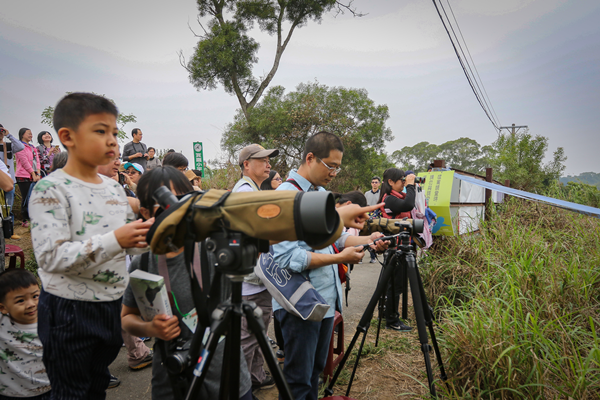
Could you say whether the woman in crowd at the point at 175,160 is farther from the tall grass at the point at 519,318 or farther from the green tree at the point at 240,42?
the green tree at the point at 240,42

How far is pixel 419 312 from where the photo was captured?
216 cm

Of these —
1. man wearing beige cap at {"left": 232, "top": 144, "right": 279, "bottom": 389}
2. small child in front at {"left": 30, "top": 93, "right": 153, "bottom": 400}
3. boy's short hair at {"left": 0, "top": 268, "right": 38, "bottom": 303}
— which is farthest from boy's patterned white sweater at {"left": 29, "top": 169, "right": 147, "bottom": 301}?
man wearing beige cap at {"left": 232, "top": 144, "right": 279, "bottom": 389}

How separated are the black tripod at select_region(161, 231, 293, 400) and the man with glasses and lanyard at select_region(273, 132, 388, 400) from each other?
73cm

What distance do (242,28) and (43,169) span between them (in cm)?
1146

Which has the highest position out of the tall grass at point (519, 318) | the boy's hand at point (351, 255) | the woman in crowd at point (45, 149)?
the woman in crowd at point (45, 149)

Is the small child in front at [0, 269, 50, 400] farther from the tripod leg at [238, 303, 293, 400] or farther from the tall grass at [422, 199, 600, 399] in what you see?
the tall grass at [422, 199, 600, 399]

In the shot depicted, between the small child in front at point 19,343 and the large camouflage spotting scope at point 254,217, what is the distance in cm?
162

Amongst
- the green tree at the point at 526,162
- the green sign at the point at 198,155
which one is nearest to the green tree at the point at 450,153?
the green tree at the point at 526,162

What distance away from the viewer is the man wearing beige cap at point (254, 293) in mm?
2518

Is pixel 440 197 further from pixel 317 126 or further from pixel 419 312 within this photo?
pixel 317 126

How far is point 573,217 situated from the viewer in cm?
599

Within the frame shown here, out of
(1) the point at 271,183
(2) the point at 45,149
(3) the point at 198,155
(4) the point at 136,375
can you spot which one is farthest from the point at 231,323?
(3) the point at 198,155

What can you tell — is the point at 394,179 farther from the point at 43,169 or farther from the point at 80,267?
the point at 43,169

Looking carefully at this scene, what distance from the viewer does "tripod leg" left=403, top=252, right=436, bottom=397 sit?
2.06 m
